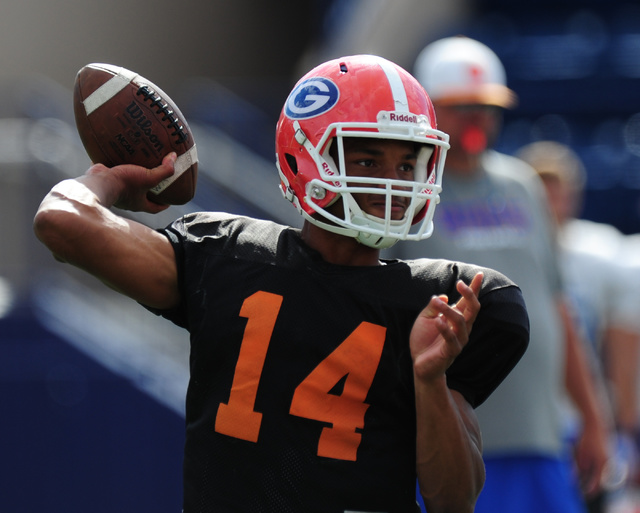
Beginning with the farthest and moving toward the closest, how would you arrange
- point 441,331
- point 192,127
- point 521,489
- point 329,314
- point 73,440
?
point 192,127 < point 73,440 < point 521,489 < point 329,314 < point 441,331

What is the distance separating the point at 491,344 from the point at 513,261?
4.62ft

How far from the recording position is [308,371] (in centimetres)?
219

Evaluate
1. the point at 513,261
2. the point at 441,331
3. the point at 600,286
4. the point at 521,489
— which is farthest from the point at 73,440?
the point at 441,331

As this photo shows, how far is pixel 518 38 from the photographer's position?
9.01 metres

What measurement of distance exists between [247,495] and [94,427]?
316cm

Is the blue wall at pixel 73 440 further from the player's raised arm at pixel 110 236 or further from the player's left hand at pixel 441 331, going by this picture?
the player's left hand at pixel 441 331

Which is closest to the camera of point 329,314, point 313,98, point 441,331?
point 441,331

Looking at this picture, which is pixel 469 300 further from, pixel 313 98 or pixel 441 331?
pixel 313 98

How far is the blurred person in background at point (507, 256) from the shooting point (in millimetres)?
3525

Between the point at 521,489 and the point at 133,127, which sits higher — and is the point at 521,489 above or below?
below

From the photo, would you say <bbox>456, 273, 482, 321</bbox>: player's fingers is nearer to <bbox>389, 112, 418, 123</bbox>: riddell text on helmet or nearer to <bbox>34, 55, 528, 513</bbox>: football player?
<bbox>34, 55, 528, 513</bbox>: football player

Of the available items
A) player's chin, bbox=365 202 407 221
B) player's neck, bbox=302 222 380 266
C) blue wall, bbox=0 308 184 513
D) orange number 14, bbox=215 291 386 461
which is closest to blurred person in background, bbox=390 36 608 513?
player's neck, bbox=302 222 380 266

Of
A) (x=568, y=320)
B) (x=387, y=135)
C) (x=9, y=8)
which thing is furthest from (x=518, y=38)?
(x=387, y=135)

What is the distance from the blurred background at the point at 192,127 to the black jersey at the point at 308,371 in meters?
2.99
